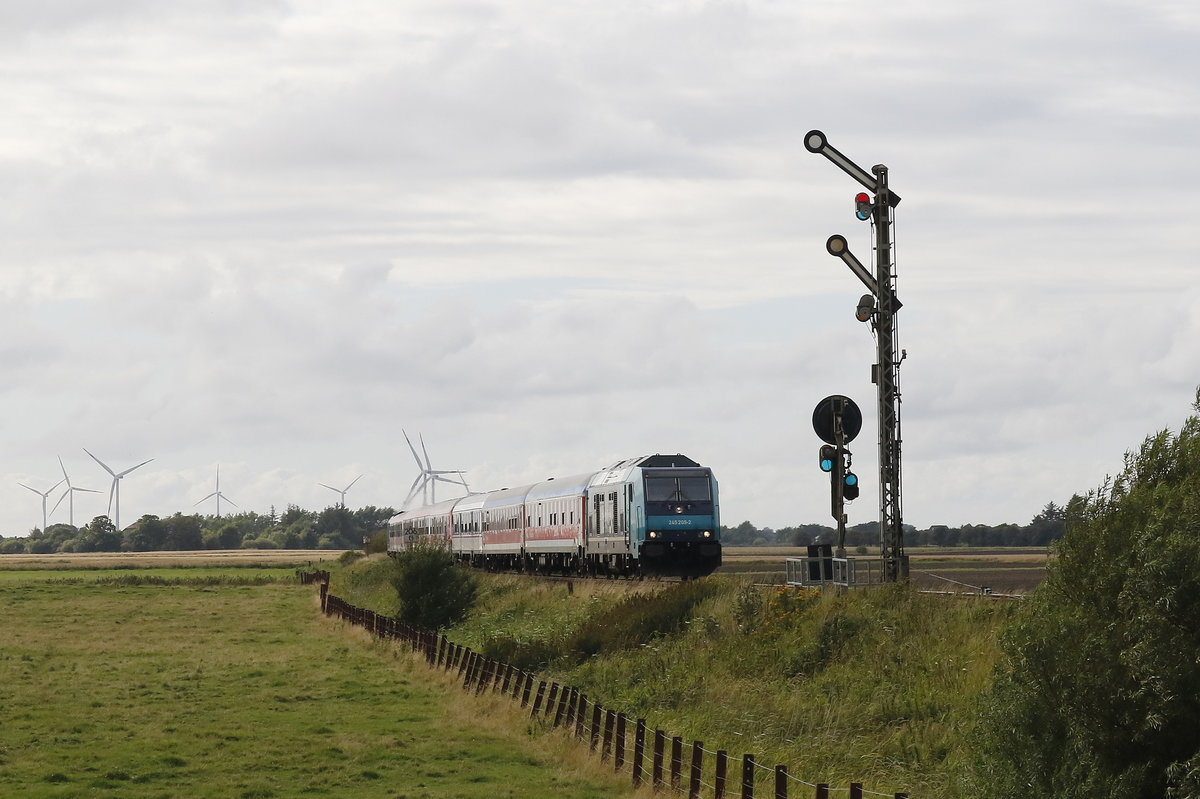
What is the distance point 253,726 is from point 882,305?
1398cm

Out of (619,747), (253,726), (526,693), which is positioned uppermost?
(526,693)

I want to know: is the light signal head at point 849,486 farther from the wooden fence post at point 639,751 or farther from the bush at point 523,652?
the bush at point 523,652

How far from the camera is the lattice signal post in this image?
83.1 ft

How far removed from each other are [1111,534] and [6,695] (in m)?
30.9

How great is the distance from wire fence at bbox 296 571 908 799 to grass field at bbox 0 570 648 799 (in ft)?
1.35

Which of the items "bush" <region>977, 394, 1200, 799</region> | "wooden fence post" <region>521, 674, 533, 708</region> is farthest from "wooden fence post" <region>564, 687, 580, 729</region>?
"bush" <region>977, 394, 1200, 799</region>

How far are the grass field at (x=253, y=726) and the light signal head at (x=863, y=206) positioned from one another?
967 cm

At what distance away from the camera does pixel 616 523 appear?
49562mm

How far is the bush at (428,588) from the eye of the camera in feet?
160

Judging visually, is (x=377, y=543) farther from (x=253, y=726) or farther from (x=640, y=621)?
(x=253, y=726)

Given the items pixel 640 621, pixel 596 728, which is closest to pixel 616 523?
pixel 640 621

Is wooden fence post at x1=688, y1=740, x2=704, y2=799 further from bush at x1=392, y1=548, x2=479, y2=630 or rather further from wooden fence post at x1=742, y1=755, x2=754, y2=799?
bush at x1=392, y1=548, x2=479, y2=630

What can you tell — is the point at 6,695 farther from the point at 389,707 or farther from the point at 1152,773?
the point at 1152,773

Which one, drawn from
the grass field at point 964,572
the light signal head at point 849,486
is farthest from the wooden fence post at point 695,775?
the light signal head at point 849,486
